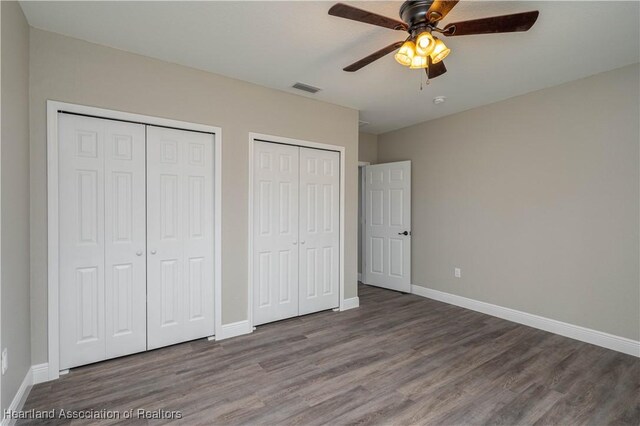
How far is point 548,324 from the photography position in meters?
3.27

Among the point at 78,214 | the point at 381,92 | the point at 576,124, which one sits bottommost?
the point at 78,214

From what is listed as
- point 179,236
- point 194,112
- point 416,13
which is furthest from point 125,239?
point 416,13

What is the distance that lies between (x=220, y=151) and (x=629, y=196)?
3.89 metres

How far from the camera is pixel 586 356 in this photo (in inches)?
107

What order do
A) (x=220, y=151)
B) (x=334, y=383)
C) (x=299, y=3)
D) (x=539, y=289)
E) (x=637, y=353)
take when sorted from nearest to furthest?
(x=299, y=3)
(x=334, y=383)
(x=637, y=353)
(x=220, y=151)
(x=539, y=289)

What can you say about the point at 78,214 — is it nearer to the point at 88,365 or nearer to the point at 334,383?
the point at 88,365

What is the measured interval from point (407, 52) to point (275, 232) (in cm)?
224

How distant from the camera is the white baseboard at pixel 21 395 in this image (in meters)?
1.78

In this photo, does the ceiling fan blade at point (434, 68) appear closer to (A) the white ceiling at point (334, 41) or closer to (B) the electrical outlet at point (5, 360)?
(A) the white ceiling at point (334, 41)

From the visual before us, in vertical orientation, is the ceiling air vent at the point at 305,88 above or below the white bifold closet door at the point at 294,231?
above

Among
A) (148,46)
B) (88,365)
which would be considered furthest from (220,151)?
(88,365)

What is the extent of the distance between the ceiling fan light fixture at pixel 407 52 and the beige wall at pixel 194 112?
1.72 m

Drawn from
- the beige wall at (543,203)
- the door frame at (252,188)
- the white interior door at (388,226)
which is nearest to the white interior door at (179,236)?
the door frame at (252,188)

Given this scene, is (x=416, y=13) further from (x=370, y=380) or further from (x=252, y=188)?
(x=370, y=380)
